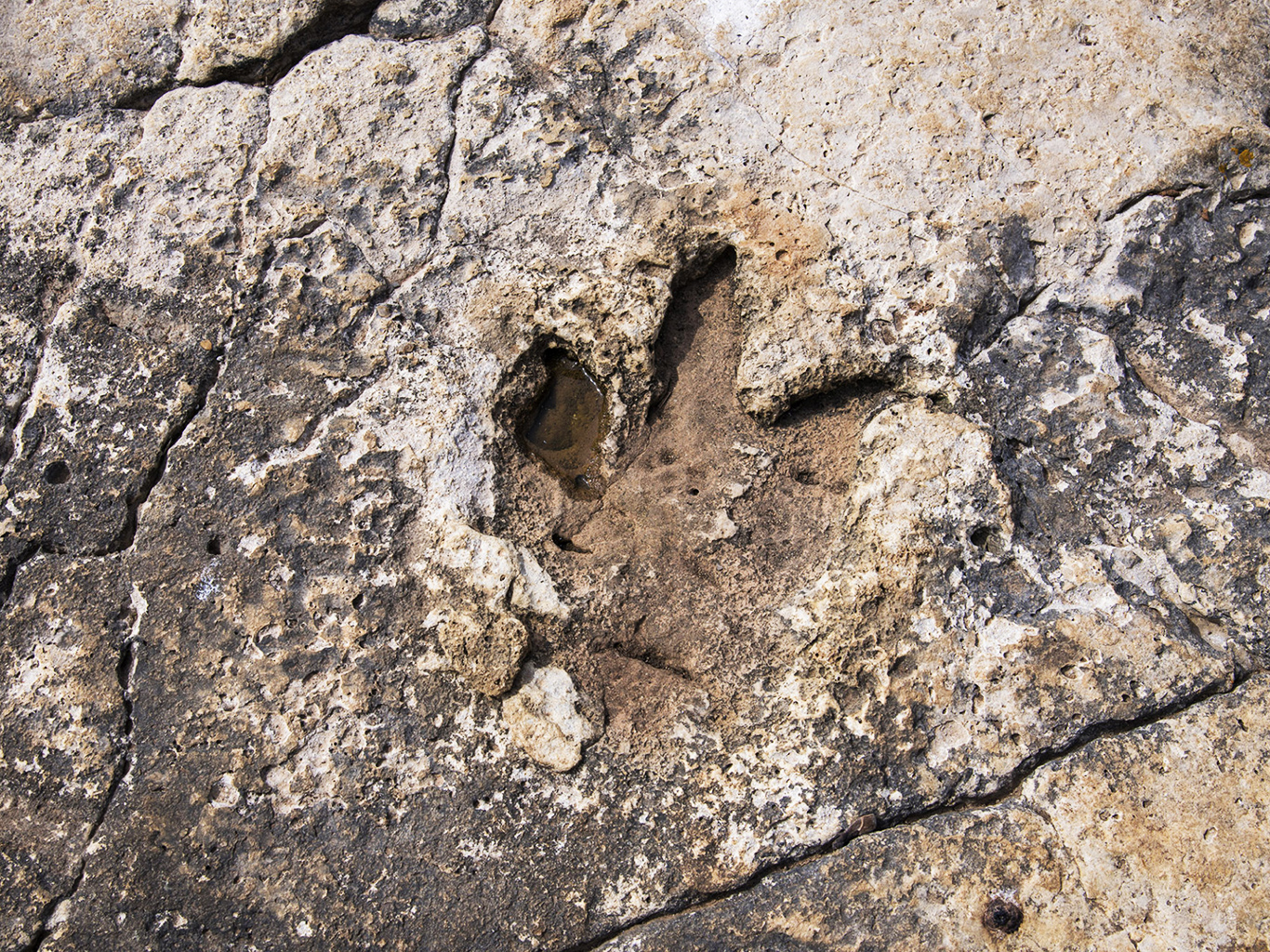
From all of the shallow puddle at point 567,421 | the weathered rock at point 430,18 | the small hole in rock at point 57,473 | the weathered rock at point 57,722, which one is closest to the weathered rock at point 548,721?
the shallow puddle at point 567,421

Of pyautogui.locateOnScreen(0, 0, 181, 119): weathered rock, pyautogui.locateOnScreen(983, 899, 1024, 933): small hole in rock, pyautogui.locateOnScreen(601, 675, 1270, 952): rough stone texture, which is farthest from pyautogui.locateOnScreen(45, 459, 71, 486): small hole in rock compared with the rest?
pyautogui.locateOnScreen(983, 899, 1024, 933): small hole in rock

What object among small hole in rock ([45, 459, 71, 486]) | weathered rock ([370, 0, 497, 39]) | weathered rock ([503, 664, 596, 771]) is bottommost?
weathered rock ([503, 664, 596, 771])

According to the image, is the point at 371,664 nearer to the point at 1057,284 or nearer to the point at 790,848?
the point at 790,848

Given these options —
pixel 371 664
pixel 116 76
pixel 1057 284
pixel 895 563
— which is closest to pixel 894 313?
pixel 1057 284

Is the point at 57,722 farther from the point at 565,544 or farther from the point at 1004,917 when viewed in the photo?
the point at 1004,917

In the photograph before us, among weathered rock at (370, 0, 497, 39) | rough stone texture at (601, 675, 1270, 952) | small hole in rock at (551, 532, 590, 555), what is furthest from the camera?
weathered rock at (370, 0, 497, 39)

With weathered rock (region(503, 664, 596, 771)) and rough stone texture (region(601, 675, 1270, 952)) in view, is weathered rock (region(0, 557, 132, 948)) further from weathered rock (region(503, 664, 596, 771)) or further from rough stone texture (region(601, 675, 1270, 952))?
rough stone texture (region(601, 675, 1270, 952))
